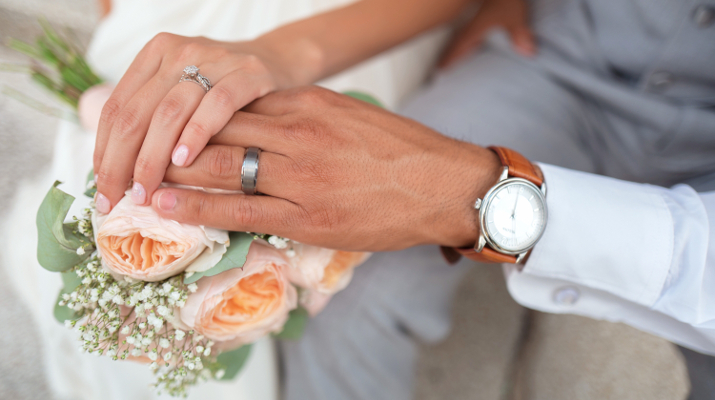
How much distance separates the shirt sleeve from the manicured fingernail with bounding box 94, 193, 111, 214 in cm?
82

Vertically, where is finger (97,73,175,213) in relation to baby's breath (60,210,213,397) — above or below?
above

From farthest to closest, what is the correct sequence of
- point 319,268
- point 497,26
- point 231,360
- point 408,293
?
point 497,26
point 408,293
point 231,360
point 319,268

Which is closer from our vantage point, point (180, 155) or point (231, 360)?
point (180, 155)

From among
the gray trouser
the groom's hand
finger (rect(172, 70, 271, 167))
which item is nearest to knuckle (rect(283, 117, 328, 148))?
the groom's hand

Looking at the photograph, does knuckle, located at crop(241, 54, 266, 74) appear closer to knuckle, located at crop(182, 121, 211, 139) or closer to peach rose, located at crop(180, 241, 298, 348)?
knuckle, located at crop(182, 121, 211, 139)

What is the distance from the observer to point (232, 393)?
1.11 m

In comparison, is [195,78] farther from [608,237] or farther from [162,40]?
[608,237]

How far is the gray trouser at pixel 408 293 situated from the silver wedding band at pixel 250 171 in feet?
1.96

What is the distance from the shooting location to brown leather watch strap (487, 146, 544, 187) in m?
0.76

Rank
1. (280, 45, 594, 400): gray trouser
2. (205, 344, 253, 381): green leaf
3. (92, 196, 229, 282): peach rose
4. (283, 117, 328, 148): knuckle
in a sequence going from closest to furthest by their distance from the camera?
(92, 196, 229, 282): peach rose, (283, 117, 328, 148): knuckle, (205, 344, 253, 381): green leaf, (280, 45, 594, 400): gray trouser

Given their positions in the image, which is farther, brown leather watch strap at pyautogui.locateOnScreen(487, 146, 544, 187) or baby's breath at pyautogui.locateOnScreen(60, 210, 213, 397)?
brown leather watch strap at pyautogui.locateOnScreen(487, 146, 544, 187)

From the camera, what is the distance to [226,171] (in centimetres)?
67

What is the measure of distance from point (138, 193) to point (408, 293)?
818 mm

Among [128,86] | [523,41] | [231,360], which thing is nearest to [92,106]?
[128,86]
